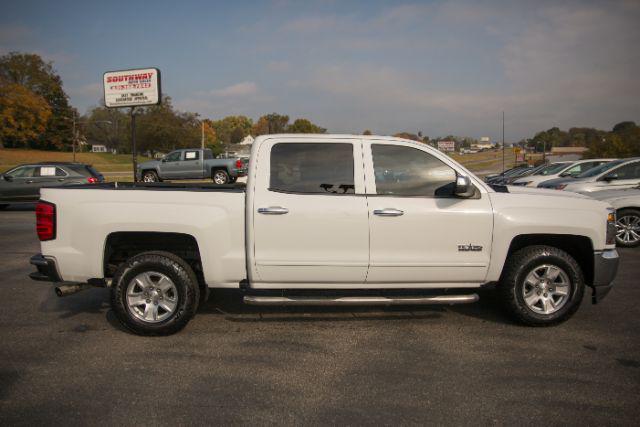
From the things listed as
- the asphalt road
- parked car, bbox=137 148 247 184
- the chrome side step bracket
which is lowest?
the asphalt road

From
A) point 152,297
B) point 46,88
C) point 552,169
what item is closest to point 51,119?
point 46,88

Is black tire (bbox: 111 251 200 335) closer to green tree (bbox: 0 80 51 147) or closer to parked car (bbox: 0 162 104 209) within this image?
parked car (bbox: 0 162 104 209)

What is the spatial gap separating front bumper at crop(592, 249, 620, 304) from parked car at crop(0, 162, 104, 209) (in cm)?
1449

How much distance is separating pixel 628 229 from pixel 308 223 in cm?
751

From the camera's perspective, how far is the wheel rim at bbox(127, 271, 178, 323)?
14.3 ft

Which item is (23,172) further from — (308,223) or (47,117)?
(47,117)

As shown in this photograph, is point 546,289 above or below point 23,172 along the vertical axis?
below

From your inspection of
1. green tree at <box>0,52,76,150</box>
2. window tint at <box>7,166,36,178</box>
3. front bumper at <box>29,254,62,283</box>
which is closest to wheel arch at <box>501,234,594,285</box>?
front bumper at <box>29,254,62,283</box>

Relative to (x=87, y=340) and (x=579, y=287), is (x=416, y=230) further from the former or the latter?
(x=87, y=340)

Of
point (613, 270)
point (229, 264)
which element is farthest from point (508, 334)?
point (229, 264)

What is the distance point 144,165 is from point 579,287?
2296 cm

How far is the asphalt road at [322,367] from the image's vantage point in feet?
10.1

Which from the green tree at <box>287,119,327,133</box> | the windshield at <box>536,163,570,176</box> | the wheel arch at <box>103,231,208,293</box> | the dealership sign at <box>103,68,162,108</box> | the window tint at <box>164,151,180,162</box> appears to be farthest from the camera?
the green tree at <box>287,119,327,133</box>

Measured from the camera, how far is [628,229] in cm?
887
